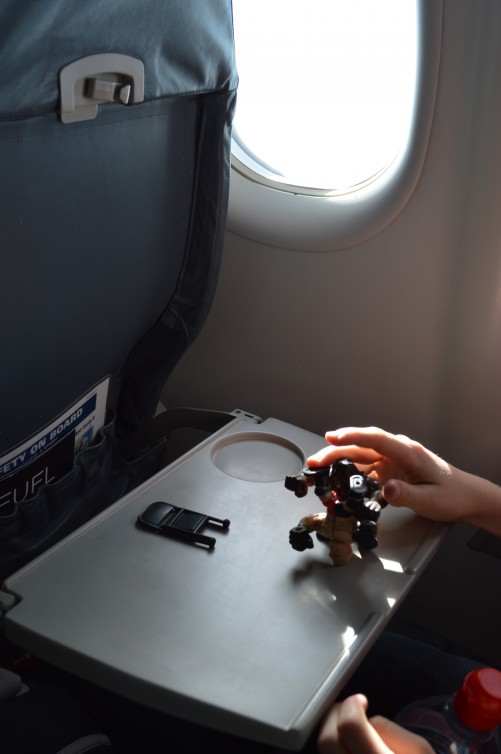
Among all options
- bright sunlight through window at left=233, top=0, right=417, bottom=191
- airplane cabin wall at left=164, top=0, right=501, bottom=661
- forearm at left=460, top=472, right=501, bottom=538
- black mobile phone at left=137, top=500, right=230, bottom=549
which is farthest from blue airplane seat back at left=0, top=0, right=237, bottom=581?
forearm at left=460, top=472, right=501, bottom=538

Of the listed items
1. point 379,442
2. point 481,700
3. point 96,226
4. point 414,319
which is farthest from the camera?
point 414,319

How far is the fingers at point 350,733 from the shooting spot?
78 centimetres

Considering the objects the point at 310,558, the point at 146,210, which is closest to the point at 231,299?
the point at 146,210

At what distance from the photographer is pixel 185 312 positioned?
122 centimetres

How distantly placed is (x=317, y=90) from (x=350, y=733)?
1.19m

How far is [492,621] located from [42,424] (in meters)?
0.97

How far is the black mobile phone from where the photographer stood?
95 cm

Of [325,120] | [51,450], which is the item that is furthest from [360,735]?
[325,120]

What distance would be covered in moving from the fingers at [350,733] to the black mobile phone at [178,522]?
0.24 m

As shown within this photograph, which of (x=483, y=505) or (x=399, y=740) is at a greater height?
(x=483, y=505)

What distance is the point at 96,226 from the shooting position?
893 millimetres

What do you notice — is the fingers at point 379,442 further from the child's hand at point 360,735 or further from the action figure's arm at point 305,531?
the child's hand at point 360,735

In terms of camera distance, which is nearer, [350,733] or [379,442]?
[350,733]

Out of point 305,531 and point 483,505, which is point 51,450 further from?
point 483,505
